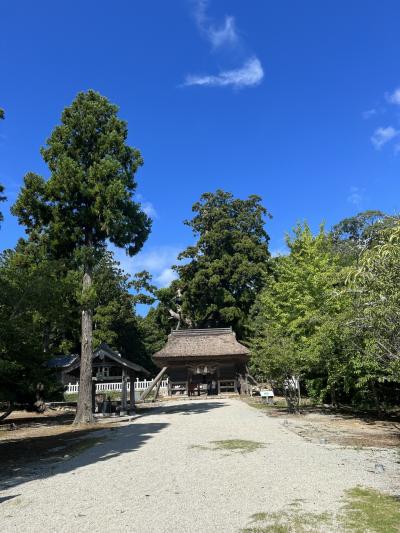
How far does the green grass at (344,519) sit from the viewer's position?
461 centimetres

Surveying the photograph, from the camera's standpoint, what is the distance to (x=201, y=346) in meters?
33.8

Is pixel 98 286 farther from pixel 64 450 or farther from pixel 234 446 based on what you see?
pixel 234 446

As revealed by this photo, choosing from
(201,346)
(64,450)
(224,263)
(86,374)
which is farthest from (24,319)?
(224,263)

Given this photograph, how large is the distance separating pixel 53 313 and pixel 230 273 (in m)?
30.5

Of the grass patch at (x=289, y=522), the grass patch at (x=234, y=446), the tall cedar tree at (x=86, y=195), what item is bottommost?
the grass patch at (x=289, y=522)

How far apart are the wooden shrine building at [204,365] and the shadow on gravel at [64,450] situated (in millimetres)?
16427

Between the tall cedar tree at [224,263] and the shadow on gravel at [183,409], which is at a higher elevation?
the tall cedar tree at [224,263]

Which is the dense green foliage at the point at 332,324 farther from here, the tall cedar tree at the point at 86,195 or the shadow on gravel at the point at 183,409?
the tall cedar tree at the point at 86,195

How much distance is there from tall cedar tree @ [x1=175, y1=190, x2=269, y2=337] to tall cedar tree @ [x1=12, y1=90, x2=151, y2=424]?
20.7 meters

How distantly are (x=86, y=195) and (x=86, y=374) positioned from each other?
731cm

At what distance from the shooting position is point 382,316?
217 inches

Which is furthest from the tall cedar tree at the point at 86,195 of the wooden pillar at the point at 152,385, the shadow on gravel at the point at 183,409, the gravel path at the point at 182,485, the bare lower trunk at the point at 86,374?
the wooden pillar at the point at 152,385

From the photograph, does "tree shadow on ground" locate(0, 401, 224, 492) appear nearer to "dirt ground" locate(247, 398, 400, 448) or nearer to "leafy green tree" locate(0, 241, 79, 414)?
"leafy green tree" locate(0, 241, 79, 414)

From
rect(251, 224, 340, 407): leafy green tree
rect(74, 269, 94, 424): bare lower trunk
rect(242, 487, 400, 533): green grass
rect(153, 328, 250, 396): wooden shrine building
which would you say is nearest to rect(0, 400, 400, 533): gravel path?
rect(242, 487, 400, 533): green grass
